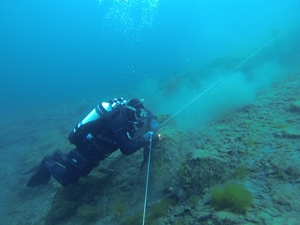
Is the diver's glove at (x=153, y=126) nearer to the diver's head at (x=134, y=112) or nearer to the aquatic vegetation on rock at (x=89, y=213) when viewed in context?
the diver's head at (x=134, y=112)

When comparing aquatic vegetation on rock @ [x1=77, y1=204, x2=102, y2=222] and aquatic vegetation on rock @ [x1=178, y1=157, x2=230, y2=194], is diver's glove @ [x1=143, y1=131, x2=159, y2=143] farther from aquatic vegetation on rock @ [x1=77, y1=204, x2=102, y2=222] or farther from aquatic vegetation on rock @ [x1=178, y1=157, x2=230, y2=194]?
aquatic vegetation on rock @ [x1=77, y1=204, x2=102, y2=222]

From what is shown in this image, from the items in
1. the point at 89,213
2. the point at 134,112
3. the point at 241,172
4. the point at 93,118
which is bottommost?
the point at 241,172

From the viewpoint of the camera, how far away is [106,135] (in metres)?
4.76

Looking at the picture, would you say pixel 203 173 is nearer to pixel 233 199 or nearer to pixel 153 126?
pixel 233 199

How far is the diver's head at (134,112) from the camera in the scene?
14.9 ft

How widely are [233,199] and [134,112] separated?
102 inches

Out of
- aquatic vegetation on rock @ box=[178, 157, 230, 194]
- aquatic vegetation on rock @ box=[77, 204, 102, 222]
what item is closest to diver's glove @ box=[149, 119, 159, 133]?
aquatic vegetation on rock @ box=[178, 157, 230, 194]

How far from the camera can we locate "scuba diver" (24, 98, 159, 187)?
454cm

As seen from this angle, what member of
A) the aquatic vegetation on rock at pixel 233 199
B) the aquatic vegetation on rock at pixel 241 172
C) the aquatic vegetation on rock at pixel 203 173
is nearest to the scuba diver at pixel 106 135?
the aquatic vegetation on rock at pixel 203 173

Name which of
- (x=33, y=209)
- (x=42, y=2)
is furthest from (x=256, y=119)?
A: (x=42, y=2)

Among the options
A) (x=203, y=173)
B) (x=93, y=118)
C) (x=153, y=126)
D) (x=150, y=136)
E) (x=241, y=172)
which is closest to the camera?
(x=241, y=172)

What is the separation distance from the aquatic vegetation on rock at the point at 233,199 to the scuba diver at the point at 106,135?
7.04ft

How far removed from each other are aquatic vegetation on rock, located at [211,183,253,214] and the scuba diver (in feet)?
7.04

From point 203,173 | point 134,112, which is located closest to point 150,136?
point 134,112
